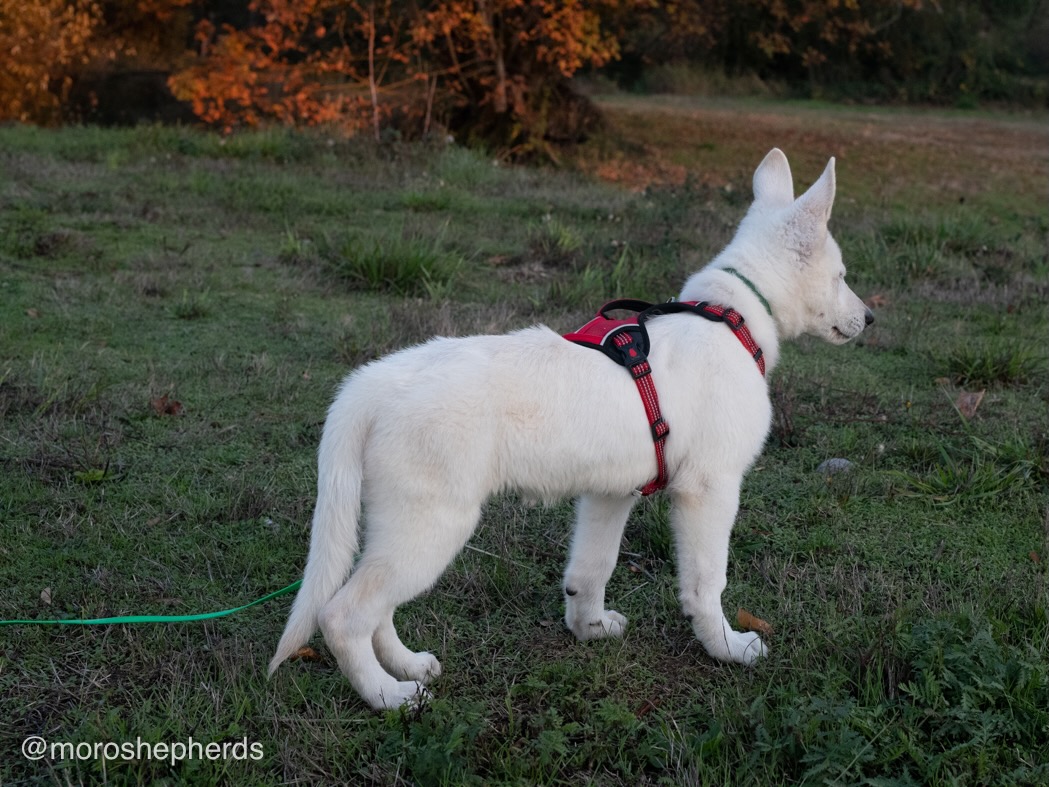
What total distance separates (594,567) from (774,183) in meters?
1.62

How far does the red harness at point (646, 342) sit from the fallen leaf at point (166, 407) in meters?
2.63

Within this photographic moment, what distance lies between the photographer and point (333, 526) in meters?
2.88

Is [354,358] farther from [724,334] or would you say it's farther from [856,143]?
[856,143]

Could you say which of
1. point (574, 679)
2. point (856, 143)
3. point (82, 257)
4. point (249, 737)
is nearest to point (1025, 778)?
point (574, 679)

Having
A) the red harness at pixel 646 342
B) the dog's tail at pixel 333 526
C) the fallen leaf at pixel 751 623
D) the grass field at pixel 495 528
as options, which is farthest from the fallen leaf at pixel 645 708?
the dog's tail at pixel 333 526

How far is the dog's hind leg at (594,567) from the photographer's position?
347cm

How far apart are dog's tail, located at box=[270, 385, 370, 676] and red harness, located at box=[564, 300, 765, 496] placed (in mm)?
773

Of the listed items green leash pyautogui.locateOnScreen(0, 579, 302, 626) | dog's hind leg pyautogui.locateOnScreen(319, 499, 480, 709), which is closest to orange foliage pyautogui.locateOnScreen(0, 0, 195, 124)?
green leash pyautogui.locateOnScreen(0, 579, 302, 626)

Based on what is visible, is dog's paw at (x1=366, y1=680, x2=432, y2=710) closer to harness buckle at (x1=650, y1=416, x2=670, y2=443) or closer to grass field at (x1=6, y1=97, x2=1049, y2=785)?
grass field at (x1=6, y1=97, x2=1049, y2=785)

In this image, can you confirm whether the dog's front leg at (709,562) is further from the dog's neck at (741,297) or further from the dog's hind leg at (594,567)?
the dog's neck at (741,297)

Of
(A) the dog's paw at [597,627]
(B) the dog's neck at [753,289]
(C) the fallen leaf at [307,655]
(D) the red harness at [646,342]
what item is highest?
(B) the dog's neck at [753,289]

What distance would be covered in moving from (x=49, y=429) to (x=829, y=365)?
429cm

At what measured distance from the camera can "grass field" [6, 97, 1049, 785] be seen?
9.32ft

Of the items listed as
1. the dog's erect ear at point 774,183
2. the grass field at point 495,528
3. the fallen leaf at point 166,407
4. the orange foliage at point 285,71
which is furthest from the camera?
the orange foliage at point 285,71
